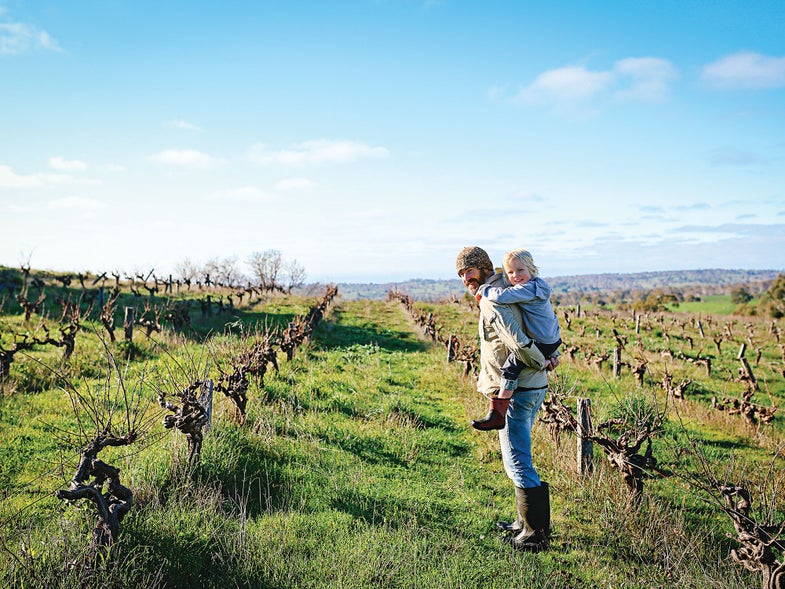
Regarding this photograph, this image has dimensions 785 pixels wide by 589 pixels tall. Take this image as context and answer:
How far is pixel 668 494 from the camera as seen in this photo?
5.84 meters

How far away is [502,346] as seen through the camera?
3941 mm

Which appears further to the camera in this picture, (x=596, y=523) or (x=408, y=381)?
(x=408, y=381)

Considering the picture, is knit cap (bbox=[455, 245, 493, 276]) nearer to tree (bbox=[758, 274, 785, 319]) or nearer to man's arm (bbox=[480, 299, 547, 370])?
man's arm (bbox=[480, 299, 547, 370])

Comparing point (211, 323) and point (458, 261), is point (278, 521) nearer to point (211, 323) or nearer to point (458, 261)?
point (458, 261)

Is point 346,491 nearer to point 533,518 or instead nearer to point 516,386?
point 533,518

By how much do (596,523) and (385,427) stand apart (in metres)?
3.41

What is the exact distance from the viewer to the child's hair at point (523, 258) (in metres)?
3.99

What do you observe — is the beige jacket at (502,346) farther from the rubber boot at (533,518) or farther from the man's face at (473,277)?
the rubber boot at (533,518)

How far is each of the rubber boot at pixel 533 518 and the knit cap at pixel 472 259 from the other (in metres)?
1.86

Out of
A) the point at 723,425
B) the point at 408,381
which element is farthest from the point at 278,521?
the point at 723,425

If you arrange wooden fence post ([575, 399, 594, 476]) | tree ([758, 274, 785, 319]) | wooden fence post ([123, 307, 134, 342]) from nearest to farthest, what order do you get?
wooden fence post ([575, 399, 594, 476]) < wooden fence post ([123, 307, 134, 342]) < tree ([758, 274, 785, 319])

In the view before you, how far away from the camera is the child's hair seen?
13.1ft

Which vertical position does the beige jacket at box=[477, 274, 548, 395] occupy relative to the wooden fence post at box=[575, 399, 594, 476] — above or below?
above

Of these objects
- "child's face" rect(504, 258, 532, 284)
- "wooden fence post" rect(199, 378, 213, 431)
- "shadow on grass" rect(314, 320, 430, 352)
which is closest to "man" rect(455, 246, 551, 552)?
"child's face" rect(504, 258, 532, 284)
